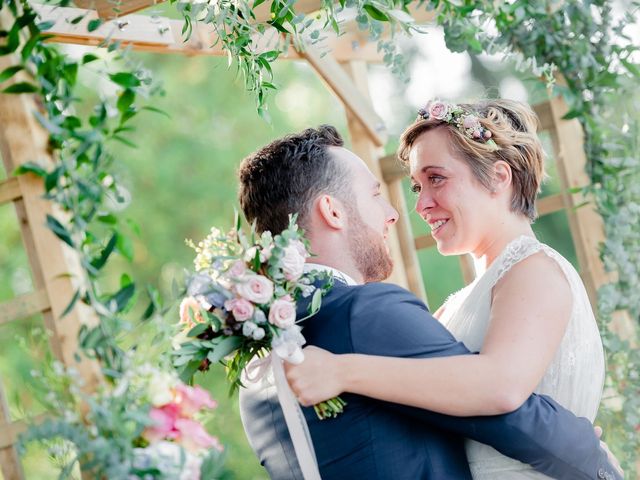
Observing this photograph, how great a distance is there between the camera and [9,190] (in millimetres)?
1919

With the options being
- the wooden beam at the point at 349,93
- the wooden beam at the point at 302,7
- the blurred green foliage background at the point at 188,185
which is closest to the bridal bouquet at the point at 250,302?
the wooden beam at the point at 302,7

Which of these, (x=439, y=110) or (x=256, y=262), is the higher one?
(x=439, y=110)

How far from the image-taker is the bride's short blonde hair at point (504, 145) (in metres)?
2.84

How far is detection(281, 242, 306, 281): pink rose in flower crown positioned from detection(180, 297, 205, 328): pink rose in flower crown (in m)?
0.26

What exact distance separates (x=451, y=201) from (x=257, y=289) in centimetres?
91

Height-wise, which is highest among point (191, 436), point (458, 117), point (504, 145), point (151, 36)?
point (151, 36)

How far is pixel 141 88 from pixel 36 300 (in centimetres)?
48

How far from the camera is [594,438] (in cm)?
240

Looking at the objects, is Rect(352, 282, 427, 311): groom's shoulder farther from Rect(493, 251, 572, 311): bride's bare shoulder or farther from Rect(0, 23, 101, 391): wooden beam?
Rect(0, 23, 101, 391): wooden beam

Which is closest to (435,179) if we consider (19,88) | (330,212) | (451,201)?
(451,201)

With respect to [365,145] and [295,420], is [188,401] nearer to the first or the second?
[295,420]

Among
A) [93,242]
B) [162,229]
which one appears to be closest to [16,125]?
[93,242]

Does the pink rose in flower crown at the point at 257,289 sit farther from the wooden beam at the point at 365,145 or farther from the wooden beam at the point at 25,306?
the wooden beam at the point at 365,145

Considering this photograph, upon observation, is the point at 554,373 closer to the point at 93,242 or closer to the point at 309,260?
the point at 309,260
